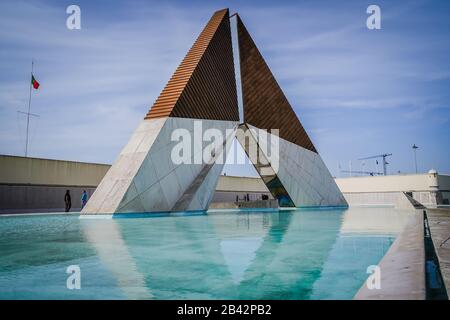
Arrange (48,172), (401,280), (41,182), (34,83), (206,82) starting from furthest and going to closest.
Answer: (34,83) → (48,172) → (41,182) → (206,82) → (401,280)

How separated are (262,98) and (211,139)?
559 cm

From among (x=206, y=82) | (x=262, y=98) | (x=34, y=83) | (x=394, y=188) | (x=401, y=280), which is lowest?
(x=394, y=188)

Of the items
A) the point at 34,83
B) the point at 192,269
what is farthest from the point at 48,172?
the point at 192,269

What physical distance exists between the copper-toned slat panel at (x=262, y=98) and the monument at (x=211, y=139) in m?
0.06

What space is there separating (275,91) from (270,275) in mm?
18600


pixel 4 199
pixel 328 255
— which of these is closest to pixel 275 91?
pixel 4 199

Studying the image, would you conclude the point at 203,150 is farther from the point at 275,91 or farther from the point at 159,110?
the point at 275,91

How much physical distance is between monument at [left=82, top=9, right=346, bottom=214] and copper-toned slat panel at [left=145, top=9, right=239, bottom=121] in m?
0.04

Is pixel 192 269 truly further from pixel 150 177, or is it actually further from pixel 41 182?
pixel 41 182

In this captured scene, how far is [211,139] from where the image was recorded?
1563 cm

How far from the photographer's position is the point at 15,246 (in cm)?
478

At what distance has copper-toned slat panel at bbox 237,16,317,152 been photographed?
19.0m

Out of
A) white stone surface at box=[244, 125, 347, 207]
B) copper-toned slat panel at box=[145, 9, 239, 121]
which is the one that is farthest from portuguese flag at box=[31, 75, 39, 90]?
white stone surface at box=[244, 125, 347, 207]

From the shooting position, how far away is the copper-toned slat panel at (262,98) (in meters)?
19.0
